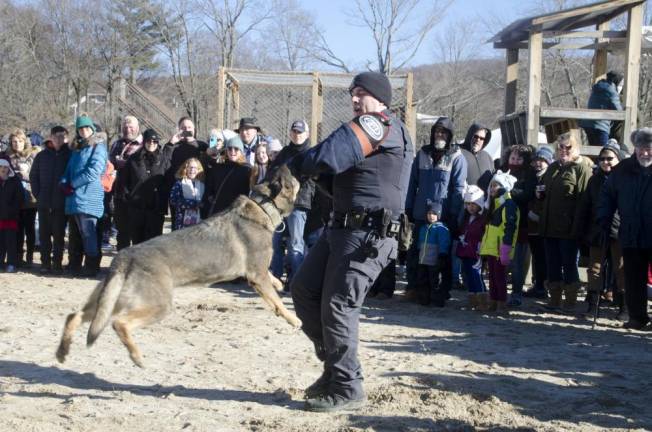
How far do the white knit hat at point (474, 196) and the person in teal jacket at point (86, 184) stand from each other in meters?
4.72

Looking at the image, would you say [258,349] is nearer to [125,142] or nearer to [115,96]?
[125,142]

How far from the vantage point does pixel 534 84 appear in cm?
1065

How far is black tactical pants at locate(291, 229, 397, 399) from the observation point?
480 cm

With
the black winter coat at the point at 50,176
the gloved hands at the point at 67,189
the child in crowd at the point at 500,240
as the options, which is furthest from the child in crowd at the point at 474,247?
the black winter coat at the point at 50,176

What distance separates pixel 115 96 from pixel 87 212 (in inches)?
947

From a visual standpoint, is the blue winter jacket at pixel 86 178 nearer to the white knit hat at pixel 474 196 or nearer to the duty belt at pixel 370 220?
the white knit hat at pixel 474 196

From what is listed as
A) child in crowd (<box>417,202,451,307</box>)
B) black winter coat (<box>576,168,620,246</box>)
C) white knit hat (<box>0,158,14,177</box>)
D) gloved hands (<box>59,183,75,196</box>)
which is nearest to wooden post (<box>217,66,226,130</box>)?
gloved hands (<box>59,183,75,196</box>)

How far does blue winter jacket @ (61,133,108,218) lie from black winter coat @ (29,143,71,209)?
0.93 ft

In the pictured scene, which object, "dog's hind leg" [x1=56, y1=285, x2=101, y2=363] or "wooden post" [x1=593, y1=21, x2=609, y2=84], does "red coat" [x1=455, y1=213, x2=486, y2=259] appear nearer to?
"wooden post" [x1=593, y1=21, x2=609, y2=84]

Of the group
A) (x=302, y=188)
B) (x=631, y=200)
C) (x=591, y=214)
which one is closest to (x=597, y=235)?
(x=591, y=214)

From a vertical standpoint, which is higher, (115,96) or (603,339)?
(115,96)

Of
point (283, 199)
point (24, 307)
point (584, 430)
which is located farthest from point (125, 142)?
point (584, 430)

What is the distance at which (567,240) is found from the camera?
8.55 metres

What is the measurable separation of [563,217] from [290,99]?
6.61m
